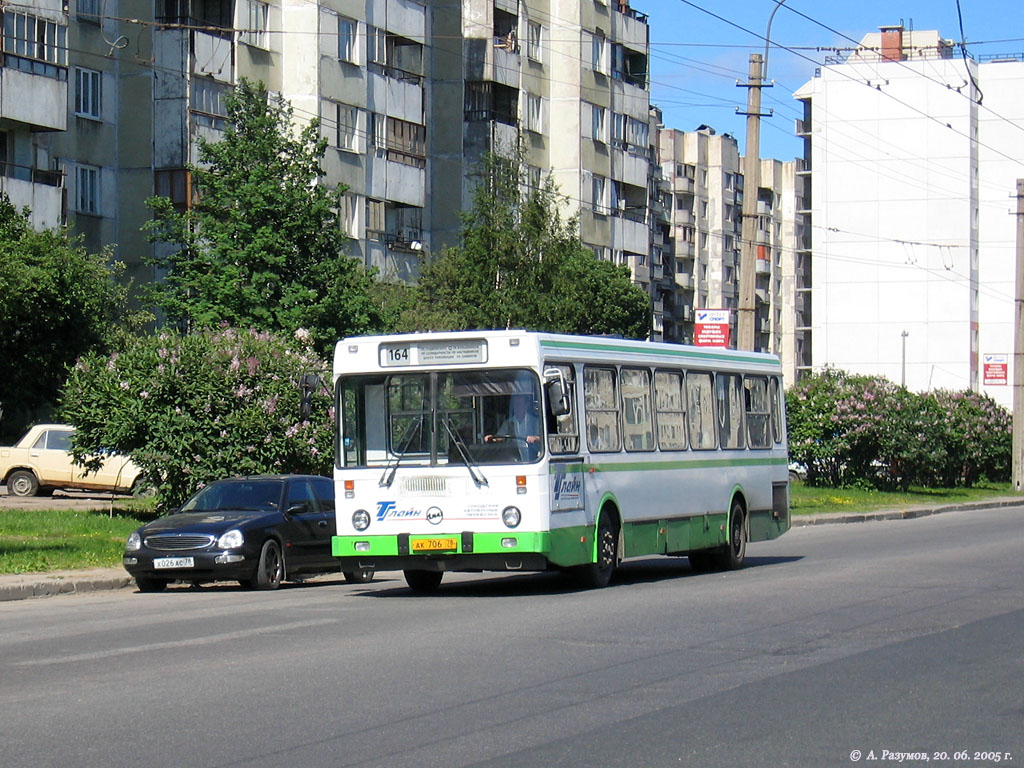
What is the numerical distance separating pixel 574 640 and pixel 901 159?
3470 inches

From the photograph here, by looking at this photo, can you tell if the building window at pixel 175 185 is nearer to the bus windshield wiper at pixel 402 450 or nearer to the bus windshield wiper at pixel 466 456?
the bus windshield wiper at pixel 402 450

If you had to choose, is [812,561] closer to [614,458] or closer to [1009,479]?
[614,458]

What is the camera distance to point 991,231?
9925cm

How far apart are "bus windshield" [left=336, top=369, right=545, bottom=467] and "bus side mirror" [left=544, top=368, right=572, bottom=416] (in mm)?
117

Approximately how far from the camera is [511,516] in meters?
16.9

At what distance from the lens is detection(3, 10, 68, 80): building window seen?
4425 cm

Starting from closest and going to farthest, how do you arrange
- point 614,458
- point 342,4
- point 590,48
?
point 614,458, point 342,4, point 590,48

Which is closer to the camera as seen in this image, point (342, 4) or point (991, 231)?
point (342, 4)

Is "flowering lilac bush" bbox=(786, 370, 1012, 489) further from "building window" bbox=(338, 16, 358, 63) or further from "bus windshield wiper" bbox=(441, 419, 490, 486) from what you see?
"bus windshield wiper" bbox=(441, 419, 490, 486)

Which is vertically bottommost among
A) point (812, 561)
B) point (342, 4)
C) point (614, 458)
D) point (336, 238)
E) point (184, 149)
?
point (812, 561)

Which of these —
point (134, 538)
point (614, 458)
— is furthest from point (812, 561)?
point (134, 538)

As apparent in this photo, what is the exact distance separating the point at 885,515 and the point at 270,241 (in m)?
16.4

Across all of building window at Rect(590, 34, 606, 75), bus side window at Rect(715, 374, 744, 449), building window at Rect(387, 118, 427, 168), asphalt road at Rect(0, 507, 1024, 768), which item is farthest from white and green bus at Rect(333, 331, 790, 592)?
building window at Rect(590, 34, 606, 75)

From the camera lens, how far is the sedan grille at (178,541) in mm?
19297
